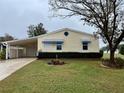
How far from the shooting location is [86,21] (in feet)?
91.3

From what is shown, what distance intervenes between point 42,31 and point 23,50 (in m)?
24.1

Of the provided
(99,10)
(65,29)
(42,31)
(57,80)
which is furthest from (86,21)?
(42,31)

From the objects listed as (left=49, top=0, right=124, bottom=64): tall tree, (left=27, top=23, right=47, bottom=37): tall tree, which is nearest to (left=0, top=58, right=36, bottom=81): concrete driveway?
(left=49, top=0, right=124, bottom=64): tall tree

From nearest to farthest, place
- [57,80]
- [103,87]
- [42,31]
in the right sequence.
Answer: [103,87] → [57,80] → [42,31]

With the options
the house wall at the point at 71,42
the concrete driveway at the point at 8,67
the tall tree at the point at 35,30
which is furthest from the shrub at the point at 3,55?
the tall tree at the point at 35,30

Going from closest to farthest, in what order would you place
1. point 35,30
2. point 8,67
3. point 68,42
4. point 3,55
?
point 8,67 → point 68,42 → point 3,55 → point 35,30

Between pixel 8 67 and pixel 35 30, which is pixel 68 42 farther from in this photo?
→ pixel 35 30

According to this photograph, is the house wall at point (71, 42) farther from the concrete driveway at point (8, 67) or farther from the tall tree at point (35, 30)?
the tall tree at point (35, 30)

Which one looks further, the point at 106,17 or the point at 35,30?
the point at 35,30

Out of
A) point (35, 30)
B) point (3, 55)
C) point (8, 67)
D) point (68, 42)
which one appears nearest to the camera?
point (8, 67)

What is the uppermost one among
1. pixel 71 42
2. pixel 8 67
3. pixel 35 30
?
pixel 35 30

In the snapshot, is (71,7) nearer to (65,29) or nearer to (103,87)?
(65,29)

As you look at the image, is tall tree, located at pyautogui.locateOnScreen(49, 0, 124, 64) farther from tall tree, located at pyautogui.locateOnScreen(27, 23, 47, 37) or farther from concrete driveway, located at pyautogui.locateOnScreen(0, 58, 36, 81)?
tall tree, located at pyautogui.locateOnScreen(27, 23, 47, 37)

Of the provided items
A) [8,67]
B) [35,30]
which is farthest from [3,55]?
[35,30]
